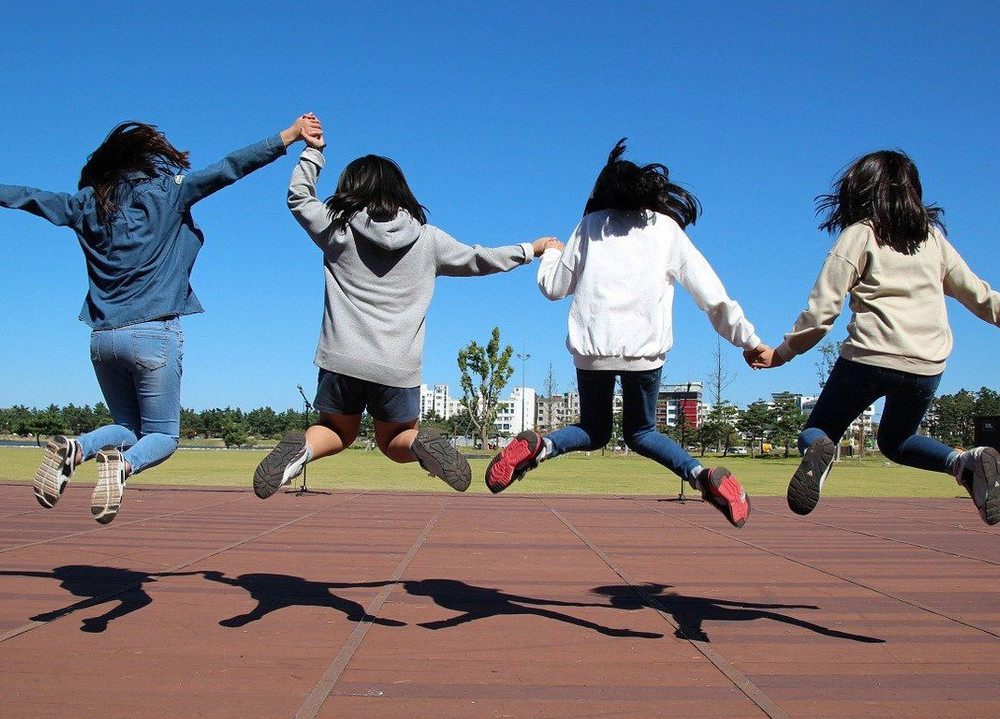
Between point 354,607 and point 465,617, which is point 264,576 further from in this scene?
point 465,617

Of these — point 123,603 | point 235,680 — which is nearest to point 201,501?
point 123,603

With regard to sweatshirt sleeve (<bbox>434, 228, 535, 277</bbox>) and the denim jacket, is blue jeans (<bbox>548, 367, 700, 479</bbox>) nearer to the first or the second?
sweatshirt sleeve (<bbox>434, 228, 535, 277</bbox>)

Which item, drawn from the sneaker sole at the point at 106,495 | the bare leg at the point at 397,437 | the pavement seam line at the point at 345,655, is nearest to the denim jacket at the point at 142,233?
the sneaker sole at the point at 106,495

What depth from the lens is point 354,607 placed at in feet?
16.1

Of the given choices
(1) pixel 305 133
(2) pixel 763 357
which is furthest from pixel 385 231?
(2) pixel 763 357

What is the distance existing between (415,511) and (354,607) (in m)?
6.84

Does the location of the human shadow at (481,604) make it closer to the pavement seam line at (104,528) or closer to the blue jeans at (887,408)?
the blue jeans at (887,408)

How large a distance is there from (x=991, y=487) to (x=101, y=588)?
194 inches

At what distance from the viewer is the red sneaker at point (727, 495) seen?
3.88 m

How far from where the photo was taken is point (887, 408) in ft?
13.6

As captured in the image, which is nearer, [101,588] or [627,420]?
[627,420]

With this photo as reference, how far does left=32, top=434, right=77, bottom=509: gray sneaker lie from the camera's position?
3.81 m

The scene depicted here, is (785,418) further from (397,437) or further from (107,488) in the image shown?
(107,488)

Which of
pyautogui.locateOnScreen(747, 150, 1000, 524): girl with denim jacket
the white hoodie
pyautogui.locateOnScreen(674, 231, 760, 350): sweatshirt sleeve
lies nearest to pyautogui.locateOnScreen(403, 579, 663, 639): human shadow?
pyautogui.locateOnScreen(747, 150, 1000, 524): girl with denim jacket
